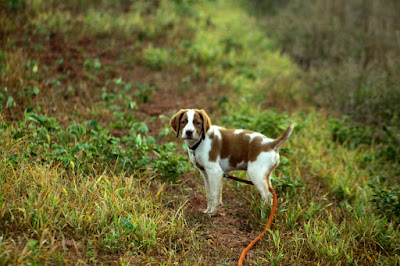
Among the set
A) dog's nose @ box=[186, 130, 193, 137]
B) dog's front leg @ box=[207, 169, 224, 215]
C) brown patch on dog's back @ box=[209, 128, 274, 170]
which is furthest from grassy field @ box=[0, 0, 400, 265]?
dog's nose @ box=[186, 130, 193, 137]

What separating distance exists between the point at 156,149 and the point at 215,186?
114cm

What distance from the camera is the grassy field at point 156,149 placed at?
148 inches

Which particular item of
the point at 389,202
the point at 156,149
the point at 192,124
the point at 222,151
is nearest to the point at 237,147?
the point at 222,151

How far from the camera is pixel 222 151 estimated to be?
4586 mm

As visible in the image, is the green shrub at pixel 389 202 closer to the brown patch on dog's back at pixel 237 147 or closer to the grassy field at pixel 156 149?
the grassy field at pixel 156 149

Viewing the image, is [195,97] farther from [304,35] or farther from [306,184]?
[304,35]

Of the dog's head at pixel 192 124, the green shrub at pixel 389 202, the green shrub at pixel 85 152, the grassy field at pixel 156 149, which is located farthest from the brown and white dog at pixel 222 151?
the green shrub at pixel 389 202

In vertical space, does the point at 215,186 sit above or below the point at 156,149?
below

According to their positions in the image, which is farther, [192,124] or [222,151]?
[222,151]

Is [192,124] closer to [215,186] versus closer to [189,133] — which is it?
[189,133]

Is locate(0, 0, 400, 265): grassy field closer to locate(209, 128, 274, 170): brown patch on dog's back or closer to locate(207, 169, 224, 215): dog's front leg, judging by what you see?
locate(207, 169, 224, 215): dog's front leg

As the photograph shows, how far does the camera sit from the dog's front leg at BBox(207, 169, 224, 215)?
4.42 metres

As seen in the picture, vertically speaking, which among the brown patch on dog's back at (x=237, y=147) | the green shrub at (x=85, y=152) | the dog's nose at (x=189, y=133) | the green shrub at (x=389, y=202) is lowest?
the green shrub at (x=389, y=202)

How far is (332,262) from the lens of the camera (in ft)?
12.8
